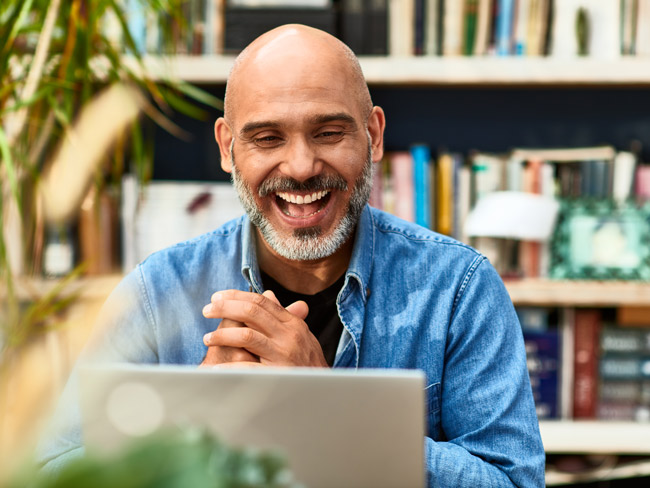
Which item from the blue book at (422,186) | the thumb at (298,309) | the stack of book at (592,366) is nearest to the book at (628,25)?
the blue book at (422,186)

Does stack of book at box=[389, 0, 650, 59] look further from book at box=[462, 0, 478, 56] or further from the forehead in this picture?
the forehead

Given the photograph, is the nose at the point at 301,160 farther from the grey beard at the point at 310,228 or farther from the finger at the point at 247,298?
the finger at the point at 247,298

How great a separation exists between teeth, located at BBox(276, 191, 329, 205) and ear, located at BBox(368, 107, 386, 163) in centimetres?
14

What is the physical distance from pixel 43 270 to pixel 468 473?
1.43 m

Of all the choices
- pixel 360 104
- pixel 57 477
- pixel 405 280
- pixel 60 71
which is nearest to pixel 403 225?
pixel 405 280

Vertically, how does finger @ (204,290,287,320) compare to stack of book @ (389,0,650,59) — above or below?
below

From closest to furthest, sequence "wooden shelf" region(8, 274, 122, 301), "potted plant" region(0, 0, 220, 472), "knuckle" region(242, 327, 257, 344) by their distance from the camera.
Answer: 1. "knuckle" region(242, 327, 257, 344)
2. "potted plant" region(0, 0, 220, 472)
3. "wooden shelf" region(8, 274, 122, 301)

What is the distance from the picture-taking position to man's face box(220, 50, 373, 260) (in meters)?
1.13

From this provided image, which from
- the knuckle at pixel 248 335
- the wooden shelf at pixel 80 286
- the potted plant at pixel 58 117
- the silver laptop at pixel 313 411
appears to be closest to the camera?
the silver laptop at pixel 313 411

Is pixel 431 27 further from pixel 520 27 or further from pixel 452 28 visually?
pixel 520 27

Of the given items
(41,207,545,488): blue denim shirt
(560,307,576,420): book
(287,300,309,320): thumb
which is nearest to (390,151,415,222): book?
(560,307,576,420): book

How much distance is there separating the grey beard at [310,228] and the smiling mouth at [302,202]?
0.02m

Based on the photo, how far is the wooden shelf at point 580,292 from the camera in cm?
190

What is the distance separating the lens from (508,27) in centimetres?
194
